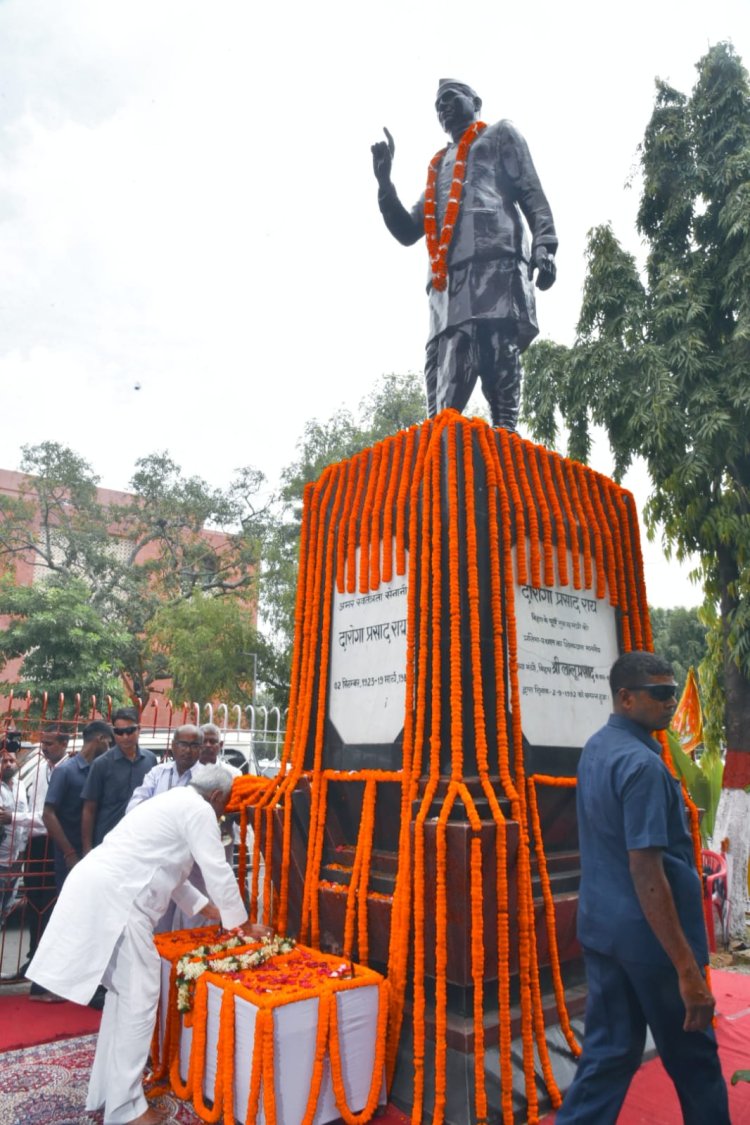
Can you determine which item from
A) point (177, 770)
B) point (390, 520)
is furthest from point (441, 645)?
point (177, 770)

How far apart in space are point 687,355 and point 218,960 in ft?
27.0

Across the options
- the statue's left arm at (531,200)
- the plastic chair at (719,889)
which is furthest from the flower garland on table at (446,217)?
Result: the plastic chair at (719,889)

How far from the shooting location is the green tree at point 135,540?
21734 mm

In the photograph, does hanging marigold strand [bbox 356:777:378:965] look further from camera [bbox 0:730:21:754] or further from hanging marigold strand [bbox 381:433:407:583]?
camera [bbox 0:730:21:754]

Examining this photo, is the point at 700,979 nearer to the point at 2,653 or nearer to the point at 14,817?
the point at 14,817

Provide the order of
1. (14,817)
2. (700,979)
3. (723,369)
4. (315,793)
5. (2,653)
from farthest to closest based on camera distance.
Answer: (2,653) < (723,369) < (14,817) < (315,793) < (700,979)

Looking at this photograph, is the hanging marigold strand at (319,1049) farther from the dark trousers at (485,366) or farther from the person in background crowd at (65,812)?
the dark trousers at (485,366)

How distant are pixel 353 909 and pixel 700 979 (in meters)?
1.65

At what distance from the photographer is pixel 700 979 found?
2.09m

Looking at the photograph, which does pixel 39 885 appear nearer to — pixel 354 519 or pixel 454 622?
pixel 354 519

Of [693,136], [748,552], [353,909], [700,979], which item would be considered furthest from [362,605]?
[693,136]

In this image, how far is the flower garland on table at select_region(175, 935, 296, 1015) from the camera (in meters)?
3.05

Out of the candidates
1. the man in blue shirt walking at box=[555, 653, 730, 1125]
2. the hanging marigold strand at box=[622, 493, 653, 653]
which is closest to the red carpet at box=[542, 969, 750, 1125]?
the man in blue shirt walking at box=[555, 653, 730, 1125]

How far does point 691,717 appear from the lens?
382 inches
